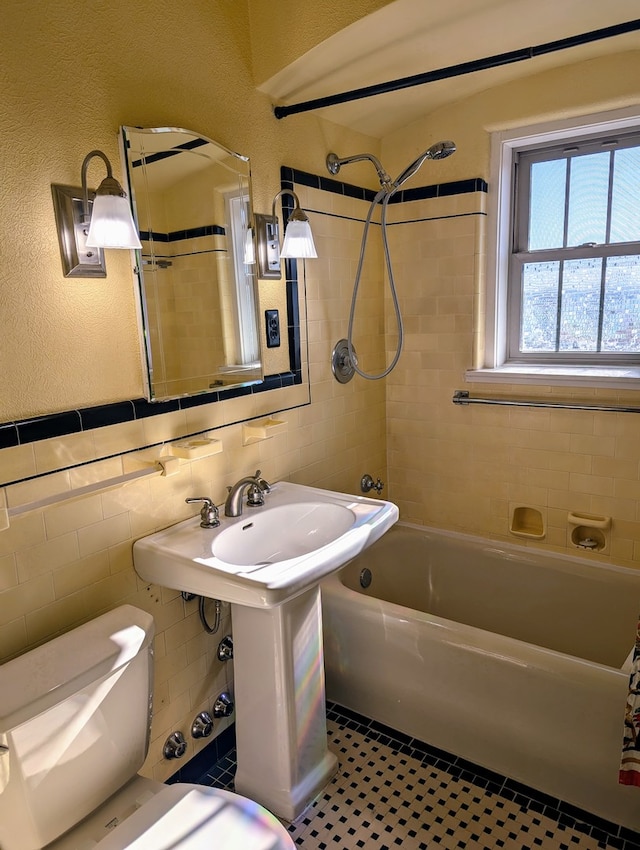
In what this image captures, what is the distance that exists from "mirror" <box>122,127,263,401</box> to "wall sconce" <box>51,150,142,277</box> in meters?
0.17

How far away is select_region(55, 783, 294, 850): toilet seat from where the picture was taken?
125 centimetres

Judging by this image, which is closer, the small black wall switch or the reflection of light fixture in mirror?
the reflection of light fixture in mirror

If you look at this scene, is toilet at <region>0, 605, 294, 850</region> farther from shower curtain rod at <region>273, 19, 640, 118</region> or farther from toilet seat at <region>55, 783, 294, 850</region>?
shower curtain rod at <region>273, 19, 640, 118</region>

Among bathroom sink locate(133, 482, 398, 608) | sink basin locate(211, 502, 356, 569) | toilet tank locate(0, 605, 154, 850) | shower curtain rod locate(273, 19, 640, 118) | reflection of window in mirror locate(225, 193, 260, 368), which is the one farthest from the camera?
reflection of window in mirror locate(225, 193, 260, 368)

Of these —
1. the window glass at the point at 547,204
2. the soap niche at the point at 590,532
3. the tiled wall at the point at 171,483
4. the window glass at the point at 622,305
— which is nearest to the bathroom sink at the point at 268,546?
the tiled wall at the point at 171,483

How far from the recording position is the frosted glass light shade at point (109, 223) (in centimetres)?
144

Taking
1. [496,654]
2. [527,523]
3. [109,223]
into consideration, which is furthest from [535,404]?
[109,223]

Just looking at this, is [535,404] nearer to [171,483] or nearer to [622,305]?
[622,305]

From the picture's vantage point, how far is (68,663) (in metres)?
1.32

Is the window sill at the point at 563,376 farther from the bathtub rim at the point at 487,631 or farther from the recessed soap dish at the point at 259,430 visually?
the recessed soap dish at the point at 259,430

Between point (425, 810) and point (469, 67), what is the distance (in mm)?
2252

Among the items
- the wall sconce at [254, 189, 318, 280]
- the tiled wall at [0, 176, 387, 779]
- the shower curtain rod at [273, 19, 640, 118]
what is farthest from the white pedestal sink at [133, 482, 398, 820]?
the shower curtain rod at [273, 19, 640, 118]

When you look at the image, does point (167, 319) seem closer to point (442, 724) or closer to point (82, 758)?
point (82, 758)

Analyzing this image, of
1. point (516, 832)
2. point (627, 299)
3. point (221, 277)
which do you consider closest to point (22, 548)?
point (221, 277)
